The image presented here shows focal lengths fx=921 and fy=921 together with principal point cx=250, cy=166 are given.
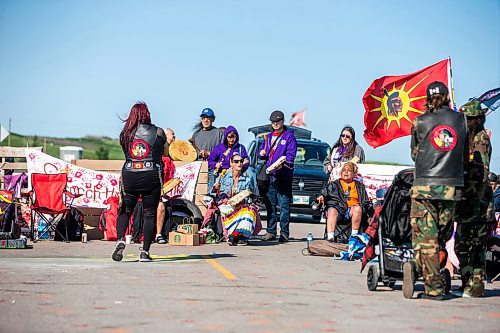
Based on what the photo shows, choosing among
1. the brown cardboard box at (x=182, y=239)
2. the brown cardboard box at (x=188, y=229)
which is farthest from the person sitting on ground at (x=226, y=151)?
the brown cardboard box at (x=182, y=239)

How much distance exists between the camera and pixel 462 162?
9000mm

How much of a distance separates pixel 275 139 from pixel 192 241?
264 cm

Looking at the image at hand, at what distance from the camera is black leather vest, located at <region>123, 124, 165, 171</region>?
1234cm

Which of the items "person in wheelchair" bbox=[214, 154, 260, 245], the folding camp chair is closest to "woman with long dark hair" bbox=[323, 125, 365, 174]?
"person in wheelchair" bbox=[214, 154, 260, 245]

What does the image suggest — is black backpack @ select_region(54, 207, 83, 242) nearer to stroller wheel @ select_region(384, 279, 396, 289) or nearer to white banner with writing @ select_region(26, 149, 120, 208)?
white banner with writing @ select_region(26, 149, 120, 208)

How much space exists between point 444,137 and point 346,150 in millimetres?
7361

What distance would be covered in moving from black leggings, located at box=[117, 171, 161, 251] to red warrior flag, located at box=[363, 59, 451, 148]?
6.37 meters

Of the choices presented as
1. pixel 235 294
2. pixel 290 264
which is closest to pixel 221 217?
pixel 290 264

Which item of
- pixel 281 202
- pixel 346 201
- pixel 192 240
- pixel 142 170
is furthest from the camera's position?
pixel 281 202

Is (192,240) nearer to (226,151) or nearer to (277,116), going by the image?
(226,151)

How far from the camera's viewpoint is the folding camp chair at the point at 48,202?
15.7 meters

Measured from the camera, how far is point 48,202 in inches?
622

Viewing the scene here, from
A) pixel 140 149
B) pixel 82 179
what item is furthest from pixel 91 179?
pixel 140 149

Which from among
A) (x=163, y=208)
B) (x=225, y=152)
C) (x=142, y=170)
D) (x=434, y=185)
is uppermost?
(x=225, y=152)
